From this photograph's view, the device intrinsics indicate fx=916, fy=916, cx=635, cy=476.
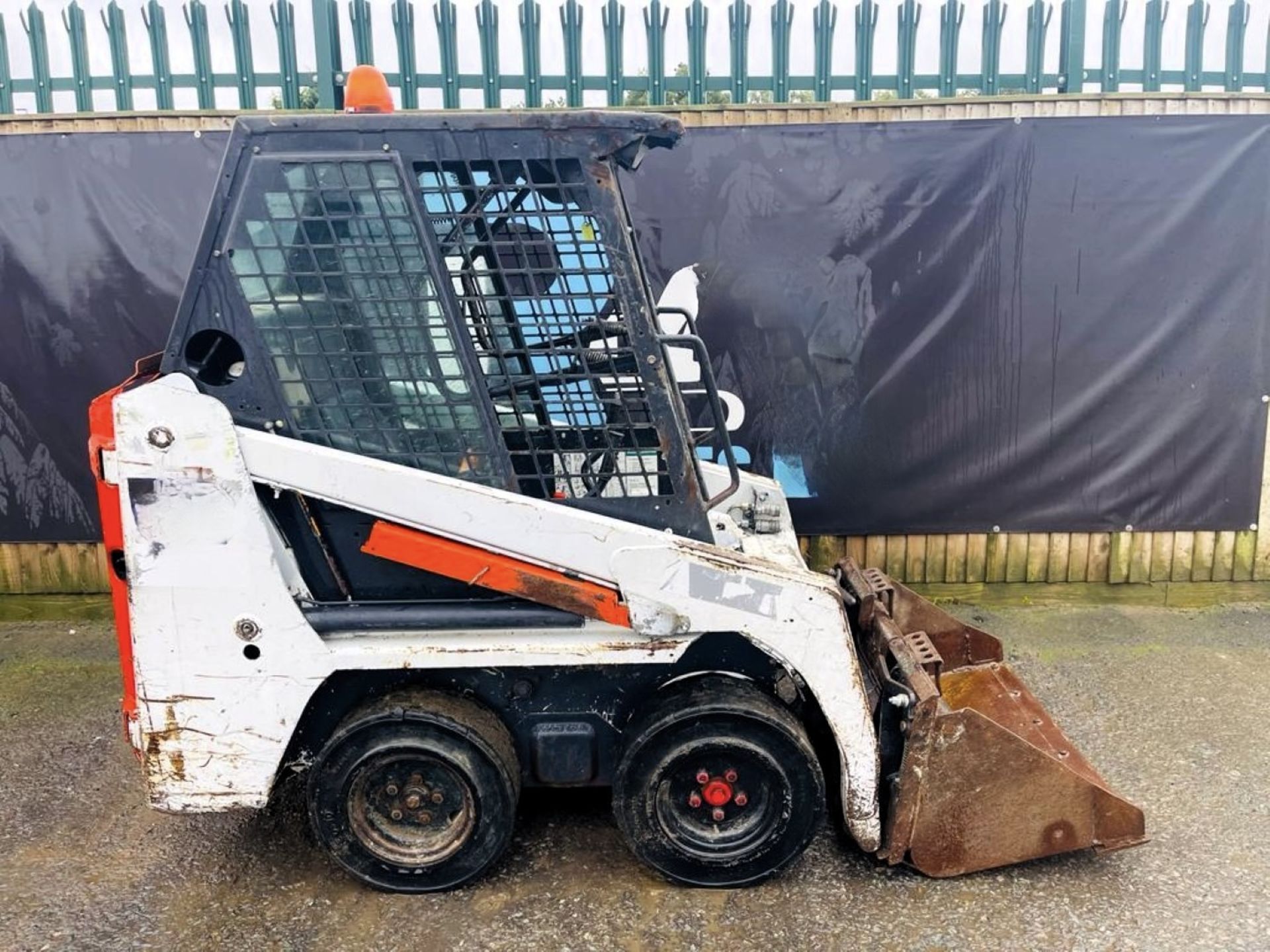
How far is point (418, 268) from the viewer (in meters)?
2.55

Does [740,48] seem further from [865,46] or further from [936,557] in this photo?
[936,557]

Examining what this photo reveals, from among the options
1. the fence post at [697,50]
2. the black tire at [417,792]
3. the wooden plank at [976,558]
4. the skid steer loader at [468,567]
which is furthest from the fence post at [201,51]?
the wooden plank at [976,558]

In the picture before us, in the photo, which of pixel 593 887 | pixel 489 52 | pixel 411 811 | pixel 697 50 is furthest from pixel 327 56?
pixel 593 887

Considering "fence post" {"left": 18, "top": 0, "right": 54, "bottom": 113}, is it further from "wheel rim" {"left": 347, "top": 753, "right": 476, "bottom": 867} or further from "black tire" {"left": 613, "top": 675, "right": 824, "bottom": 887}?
"black tire" {"left": 613, "top": 675, "right": 824, "bottom": 887}

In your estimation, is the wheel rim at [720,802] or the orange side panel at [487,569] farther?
the wheel rim at [720,802]

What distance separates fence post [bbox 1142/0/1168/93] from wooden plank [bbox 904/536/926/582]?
258 centimetres

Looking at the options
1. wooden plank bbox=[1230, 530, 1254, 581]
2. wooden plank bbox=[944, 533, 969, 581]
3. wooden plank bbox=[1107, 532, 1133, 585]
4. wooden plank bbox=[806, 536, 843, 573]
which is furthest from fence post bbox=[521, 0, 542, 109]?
wooden plank bbox=[1230, 530, 1254, 581]

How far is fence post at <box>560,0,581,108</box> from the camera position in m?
4.55

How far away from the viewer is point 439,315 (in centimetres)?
258

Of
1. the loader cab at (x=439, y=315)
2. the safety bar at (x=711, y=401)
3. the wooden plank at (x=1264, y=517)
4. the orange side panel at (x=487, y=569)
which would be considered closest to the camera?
the loader cab at (x=439, y=315)

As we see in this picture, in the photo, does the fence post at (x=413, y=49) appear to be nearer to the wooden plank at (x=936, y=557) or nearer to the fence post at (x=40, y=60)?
the fence post at (x=40, y=60)

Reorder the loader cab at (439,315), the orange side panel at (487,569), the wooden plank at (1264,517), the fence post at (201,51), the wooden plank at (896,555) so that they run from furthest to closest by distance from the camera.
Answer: the wooden plank at (896,555)
the wooden plank at (1264,517)
the fence post at (201,51)
the orange side panel at (487,569)
the loader cab at (439,315)

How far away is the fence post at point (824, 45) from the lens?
4559 mm

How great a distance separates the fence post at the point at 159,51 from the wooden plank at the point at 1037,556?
5.09m
